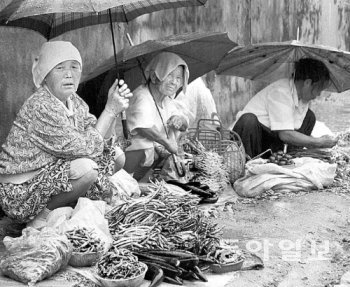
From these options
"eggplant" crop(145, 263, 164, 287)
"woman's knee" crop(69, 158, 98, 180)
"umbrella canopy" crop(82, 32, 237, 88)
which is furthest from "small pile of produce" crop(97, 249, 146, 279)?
"umbrella canopy" crop(82, 32, 237, 88)

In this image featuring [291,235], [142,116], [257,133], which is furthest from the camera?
[257,133]

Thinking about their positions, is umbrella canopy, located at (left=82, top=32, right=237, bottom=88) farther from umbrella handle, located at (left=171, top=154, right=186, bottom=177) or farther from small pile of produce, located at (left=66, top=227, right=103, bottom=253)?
small pile of produce, located at (left=66, top=227, right=103, bottom=253)

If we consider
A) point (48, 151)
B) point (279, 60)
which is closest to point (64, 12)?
point (48, 151)

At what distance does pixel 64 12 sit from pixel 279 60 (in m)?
3.20

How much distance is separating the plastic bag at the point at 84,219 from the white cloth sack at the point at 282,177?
84.7 inches

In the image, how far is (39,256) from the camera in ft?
13.9

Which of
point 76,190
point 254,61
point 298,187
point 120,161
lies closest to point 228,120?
point 254,61

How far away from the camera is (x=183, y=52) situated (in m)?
6.70

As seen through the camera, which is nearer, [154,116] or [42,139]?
[42,139]

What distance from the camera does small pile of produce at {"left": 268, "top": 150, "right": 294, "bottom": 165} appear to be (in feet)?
23.5

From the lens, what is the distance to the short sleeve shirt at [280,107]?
292 inches

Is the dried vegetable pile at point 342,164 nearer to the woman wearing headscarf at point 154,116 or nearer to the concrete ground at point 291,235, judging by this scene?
the concrete ground at point 291,235

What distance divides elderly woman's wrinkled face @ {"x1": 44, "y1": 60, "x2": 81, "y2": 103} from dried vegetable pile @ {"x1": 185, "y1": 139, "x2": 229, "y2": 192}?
192cm

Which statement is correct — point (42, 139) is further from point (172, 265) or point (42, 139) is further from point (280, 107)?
point (280, 107)
